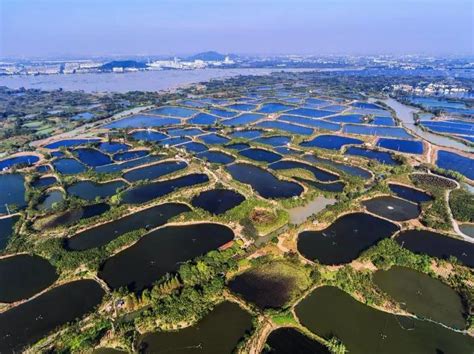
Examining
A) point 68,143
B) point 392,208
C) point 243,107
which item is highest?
point 243,107

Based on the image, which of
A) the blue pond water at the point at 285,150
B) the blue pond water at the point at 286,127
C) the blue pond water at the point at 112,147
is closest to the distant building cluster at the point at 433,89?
the blue pond water at the point at 286,127

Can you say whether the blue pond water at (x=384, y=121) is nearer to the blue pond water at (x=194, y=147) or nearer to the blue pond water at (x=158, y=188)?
the blue pond water at (x=194, y=147)

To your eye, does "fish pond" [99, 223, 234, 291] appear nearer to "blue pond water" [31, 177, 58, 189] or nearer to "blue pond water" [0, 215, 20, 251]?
"blue pond water" [0, 215, 20, 251]

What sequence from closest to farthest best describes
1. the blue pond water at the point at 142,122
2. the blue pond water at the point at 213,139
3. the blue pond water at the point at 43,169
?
the blue pond water at the point at 43,169, the blue pond water at the point at 213,139, the blue pond water at the point at 142,122

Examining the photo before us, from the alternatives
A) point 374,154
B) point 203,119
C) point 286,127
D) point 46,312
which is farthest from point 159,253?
point 203,119

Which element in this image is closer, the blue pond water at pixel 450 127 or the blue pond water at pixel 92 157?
the blue pond water at pixel 92 157

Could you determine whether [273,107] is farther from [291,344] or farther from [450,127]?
[291,344]

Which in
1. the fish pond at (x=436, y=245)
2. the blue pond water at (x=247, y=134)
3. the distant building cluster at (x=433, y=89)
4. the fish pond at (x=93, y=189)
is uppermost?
the distant building cluster at (x=433, y=89)
